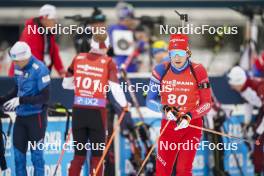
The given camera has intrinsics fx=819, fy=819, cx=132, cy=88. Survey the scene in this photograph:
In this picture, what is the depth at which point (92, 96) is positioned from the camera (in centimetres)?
972

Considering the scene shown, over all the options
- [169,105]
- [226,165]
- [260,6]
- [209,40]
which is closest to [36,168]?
[169,105]

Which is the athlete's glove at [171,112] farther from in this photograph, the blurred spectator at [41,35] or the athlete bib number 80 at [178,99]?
the blurred spectator at [41,35]

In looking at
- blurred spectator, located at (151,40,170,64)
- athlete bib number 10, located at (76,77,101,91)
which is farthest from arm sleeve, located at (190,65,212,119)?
blurred spectator, located at (151,40,170,64)

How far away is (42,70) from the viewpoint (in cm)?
980

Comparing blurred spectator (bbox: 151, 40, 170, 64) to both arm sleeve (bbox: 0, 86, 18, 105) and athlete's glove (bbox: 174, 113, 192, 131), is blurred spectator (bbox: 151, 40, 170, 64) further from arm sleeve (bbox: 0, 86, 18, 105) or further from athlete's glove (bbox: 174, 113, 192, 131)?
athlete's glove (bbox: 174, 113, 192, 131)

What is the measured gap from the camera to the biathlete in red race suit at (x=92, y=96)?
9695 mm

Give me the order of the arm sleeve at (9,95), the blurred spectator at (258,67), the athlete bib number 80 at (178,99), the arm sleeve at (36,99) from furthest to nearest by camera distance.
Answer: the blurred spectator at (258,67)
the arm sleeve at (9,95)
the arm sleeve at (36,99)
the athlete bib number 80 at (178,99)

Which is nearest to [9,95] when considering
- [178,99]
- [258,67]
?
[178,99]

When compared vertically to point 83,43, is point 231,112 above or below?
below

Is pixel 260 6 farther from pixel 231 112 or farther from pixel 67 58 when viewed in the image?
pixel 67 58

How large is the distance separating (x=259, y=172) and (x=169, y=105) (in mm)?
2450

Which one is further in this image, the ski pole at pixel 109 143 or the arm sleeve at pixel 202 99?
the ski pole at pixel 109 143
